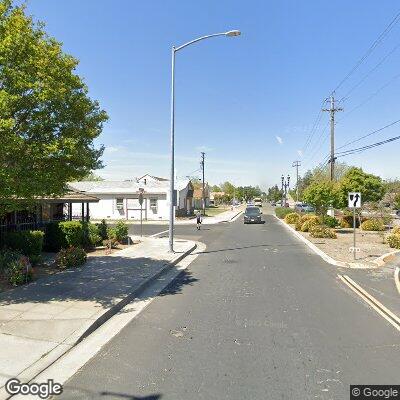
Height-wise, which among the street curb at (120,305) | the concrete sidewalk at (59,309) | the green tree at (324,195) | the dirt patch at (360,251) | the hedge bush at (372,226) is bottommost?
the dirt patch at (360,251)

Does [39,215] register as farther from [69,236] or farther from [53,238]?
[69,236]

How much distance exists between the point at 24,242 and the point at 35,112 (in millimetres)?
6051

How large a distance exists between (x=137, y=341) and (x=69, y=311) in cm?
196

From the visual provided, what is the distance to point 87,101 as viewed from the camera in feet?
31.8

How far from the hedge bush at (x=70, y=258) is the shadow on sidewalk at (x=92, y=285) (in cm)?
31

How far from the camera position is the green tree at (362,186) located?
31.4 metres

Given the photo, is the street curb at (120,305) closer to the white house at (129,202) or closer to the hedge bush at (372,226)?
the hedge bush at (372,226)

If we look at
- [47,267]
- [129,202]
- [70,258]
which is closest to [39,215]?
[47,267]

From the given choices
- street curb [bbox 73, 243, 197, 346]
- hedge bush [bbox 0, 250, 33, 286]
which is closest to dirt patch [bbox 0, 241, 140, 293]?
hedge bush [bbox 0, 250, 33, 286]

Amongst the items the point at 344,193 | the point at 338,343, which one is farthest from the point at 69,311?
the point at 344,193

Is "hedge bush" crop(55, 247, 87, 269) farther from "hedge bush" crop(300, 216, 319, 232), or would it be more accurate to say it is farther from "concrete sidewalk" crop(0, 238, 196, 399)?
"hedge bush" crop(300, 216, 319, 232)

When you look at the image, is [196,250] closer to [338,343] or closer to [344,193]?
[338,343]

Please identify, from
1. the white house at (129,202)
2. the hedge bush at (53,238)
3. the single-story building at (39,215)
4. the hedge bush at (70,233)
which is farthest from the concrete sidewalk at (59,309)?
the white house at (129,202)

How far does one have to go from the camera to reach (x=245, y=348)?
6.13 metres
